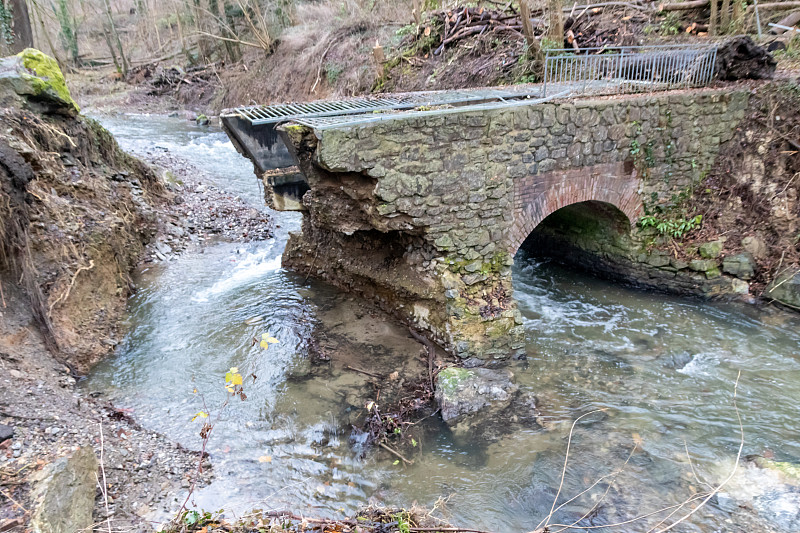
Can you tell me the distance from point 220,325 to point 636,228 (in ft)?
20.5

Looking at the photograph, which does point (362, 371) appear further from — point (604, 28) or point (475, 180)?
point (604, 28)

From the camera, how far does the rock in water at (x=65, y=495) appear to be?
2968 mm

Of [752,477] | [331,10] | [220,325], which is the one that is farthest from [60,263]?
[331,10]

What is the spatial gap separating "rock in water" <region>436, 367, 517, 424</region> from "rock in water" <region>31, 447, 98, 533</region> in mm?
3175

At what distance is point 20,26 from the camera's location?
1061 centimetres

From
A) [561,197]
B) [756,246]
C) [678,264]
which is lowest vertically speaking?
[678,264]

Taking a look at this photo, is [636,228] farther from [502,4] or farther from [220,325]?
[502,4]

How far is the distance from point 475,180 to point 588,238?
3398 millimetres

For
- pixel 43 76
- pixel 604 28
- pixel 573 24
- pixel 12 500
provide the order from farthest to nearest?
1. pixel 573 24
2. pixel 604 28
3. pixel 43 76
4. pixel 12 500

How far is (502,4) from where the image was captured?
1325 centimetres

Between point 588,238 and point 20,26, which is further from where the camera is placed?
point 20,26

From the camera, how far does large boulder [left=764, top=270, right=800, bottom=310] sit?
21.3 ft

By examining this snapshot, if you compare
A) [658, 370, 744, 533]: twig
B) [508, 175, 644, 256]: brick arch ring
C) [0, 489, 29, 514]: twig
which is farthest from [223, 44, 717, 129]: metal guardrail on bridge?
[658, 370, 744, 533]: twig

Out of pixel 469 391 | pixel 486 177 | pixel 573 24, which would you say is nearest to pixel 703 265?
pixel 486 177
